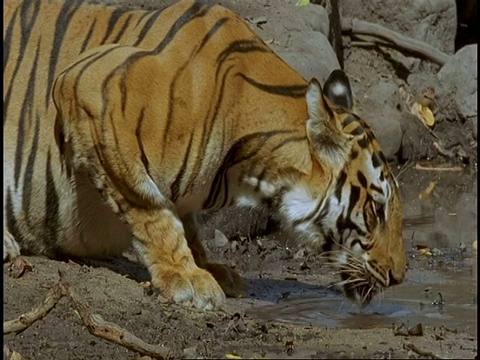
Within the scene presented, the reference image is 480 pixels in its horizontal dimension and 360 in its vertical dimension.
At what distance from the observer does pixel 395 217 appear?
586cm

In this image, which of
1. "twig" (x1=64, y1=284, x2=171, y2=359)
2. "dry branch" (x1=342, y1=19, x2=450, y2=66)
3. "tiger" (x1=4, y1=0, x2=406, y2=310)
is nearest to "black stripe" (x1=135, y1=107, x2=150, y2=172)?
"tiger" (x1=4, y1=0, x2=406, y2=310)

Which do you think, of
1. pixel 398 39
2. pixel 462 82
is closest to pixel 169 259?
pixel 462 82

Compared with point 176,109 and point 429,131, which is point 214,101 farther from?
point 429,131

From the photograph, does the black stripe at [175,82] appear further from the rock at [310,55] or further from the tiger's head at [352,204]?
the rock at [310,55]

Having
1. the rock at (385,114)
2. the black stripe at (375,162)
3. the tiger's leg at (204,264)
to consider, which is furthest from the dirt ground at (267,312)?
the rock at (385,114)

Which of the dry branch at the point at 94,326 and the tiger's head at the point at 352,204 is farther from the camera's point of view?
the tiger's head at the point at 352,204

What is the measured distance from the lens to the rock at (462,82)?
467 inches

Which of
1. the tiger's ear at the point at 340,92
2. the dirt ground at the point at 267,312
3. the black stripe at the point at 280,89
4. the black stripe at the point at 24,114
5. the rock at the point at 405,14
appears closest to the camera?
the dirt ground at the point at 267,312

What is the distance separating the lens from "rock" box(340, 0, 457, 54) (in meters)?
12.5

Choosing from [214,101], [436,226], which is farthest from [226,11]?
[436,226]

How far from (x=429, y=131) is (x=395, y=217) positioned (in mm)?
5915

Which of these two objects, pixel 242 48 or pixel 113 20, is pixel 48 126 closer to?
pixel 113 20

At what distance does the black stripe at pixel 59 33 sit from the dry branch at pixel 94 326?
163cm

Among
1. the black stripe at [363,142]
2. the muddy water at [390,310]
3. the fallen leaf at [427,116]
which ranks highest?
the black stripe at [363,142]
